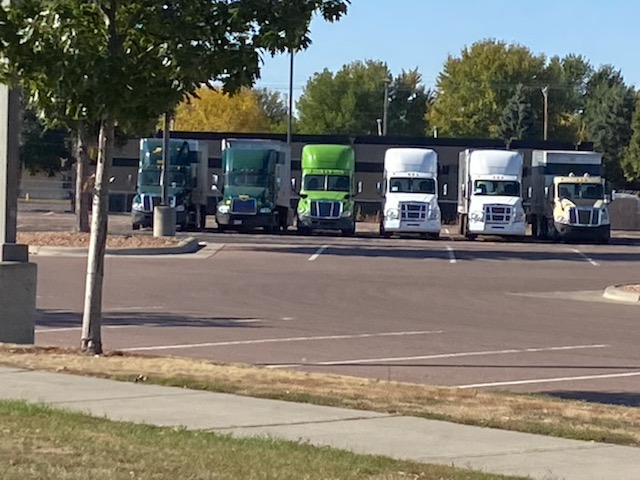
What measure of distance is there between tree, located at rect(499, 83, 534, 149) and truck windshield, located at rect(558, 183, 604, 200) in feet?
197

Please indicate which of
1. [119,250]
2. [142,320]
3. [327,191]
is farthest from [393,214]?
[142,320]

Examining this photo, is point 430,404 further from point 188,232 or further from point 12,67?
point 188,232

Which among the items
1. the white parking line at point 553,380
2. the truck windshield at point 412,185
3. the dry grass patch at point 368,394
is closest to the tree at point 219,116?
the truck windshield at point 412,185

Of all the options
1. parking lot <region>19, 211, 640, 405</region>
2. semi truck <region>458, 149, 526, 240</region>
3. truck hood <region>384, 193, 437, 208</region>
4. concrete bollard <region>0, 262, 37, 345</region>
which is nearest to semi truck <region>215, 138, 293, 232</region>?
truck hood <region>384, 193, 437, 208</region>

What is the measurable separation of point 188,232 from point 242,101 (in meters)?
60.8

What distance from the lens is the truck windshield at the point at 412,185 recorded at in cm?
5044

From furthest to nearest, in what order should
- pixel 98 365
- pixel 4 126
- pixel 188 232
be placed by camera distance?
pixel 188 232 < pixel 4 126 < pixel 98 365

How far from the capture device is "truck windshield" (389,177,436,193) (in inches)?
1986

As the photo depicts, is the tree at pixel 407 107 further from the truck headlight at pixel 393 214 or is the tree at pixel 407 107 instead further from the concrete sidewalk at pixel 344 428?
the concrete sidewalk at pixel 344 428

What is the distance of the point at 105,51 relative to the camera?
13328mm

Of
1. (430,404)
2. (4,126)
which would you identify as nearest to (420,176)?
(4,126)

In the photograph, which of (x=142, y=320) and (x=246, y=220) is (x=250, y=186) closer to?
(x=246, y=220)

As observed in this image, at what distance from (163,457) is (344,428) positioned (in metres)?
2.21

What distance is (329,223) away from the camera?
5038 cm
